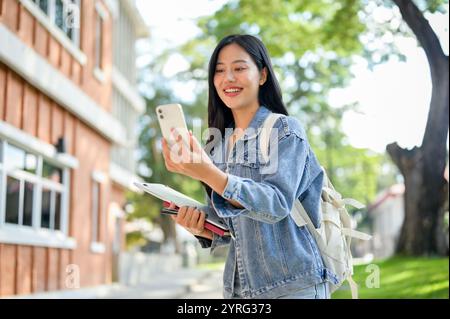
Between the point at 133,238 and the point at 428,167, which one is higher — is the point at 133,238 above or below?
below

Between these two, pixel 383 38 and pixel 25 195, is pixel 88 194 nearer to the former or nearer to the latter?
pixel 25 195

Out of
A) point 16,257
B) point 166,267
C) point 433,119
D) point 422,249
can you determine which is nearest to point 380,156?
point 166,267

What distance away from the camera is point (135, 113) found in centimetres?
1820

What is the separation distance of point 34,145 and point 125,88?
9.56 m

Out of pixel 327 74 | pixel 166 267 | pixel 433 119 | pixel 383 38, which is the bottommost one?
pixel 166 267

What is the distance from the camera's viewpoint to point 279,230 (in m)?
1.58

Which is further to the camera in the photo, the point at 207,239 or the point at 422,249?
the point at 422,249

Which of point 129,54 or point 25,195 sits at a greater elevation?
point 129,54

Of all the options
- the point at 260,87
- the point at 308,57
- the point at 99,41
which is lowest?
the point at 260,87

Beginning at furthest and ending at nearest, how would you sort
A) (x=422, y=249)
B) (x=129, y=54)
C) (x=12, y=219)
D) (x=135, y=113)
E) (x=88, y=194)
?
1. (x=135, y=113)
2. (x=129, y=54)
3. (x=88, y=194)
4. (x=422, y=249)
5. (x=12, y=219)

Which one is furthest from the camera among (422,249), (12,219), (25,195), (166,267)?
(166,267)

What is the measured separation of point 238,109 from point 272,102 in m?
0.09

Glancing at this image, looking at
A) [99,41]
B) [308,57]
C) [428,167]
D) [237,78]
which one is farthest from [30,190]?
[308,57]

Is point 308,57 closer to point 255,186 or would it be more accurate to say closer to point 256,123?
point 256,123
